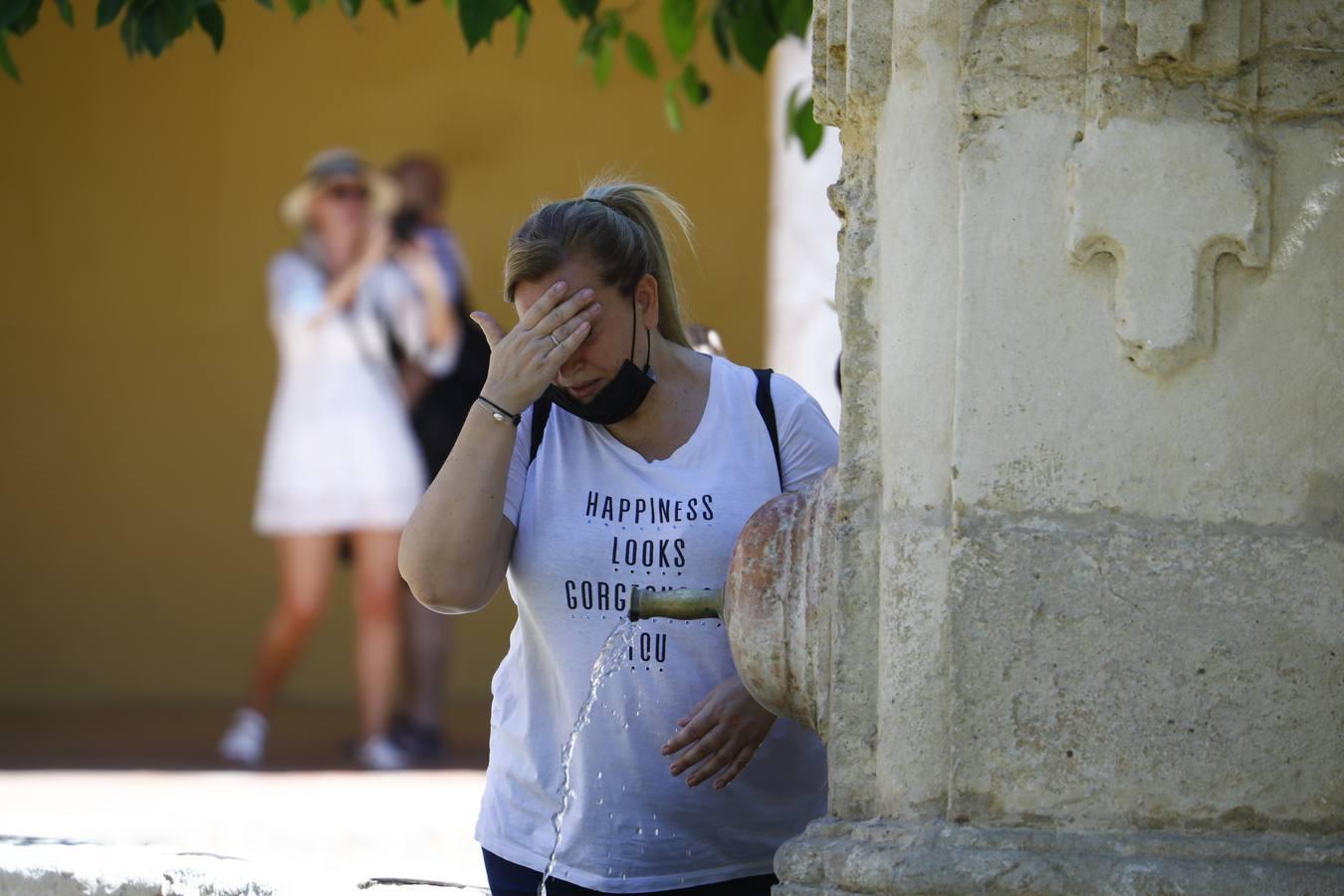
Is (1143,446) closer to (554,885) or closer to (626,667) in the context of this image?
(626,667)

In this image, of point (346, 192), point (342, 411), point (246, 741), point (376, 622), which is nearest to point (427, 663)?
point (376, 622)

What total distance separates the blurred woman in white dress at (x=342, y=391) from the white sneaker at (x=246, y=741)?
0.19 metres

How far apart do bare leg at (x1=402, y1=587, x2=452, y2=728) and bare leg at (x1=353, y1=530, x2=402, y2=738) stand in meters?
0.11

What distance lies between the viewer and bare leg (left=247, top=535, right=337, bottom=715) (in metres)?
7.68

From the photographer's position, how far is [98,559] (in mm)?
9008

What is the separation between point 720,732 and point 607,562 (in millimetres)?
293

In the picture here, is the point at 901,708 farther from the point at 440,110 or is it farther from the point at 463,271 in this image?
the point at 440,110

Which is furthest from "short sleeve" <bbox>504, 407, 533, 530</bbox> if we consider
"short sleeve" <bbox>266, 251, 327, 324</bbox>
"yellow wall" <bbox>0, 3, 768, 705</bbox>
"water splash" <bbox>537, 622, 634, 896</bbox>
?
"yellow wall" <bbox>0, 3, 768, 705</bbox>

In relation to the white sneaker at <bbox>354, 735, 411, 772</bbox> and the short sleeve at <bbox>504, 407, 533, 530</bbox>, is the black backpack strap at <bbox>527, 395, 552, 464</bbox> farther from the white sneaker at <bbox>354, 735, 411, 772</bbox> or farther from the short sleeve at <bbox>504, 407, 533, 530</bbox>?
the white sneaker at <bbox>354, 735, 411, 772</bbox>

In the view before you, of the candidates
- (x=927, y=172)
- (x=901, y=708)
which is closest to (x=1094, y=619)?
(x=901, y=708)

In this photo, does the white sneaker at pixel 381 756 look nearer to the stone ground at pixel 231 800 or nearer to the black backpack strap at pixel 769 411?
the stone ground at pixel 231 800

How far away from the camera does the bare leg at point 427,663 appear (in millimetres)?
7730

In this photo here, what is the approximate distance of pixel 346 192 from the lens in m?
8.02

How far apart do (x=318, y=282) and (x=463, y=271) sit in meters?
0.72
